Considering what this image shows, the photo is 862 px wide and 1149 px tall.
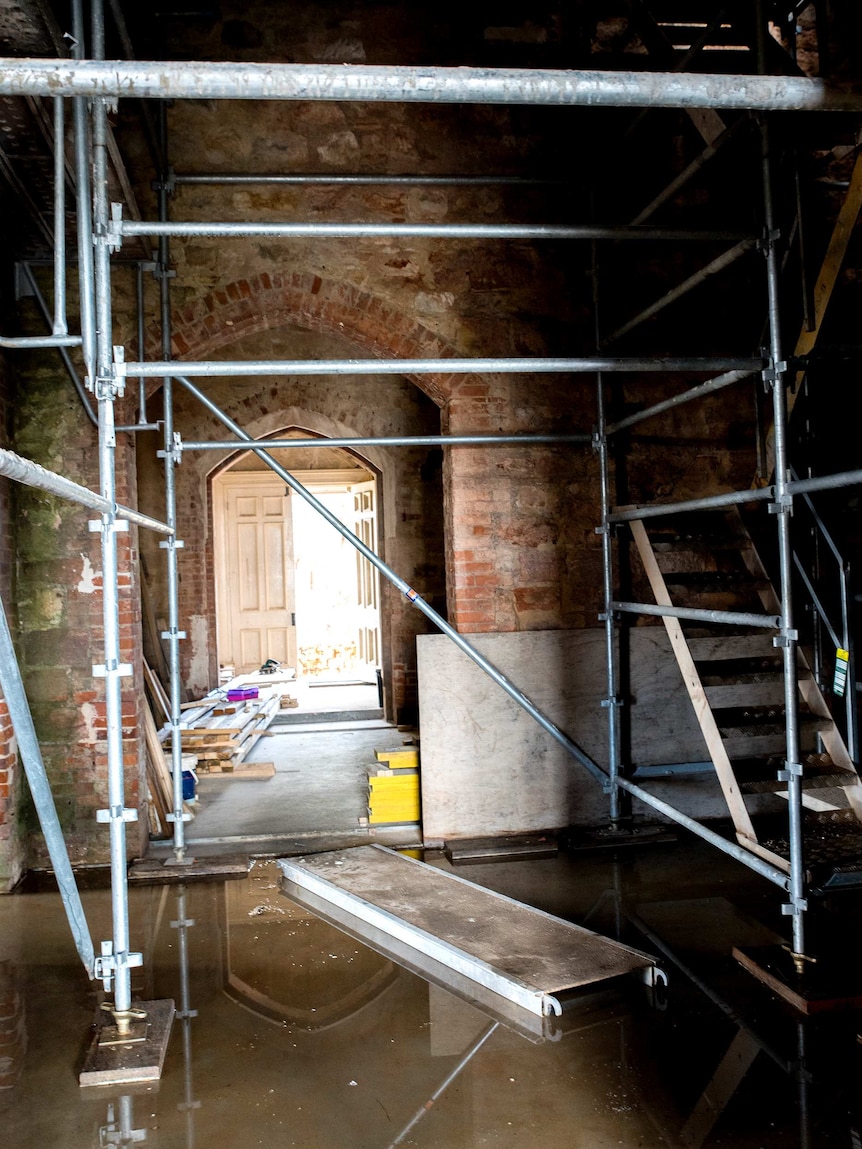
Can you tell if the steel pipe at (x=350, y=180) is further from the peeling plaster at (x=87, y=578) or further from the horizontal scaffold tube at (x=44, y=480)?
the horizontal scaffold tube at (x=44, y=480)

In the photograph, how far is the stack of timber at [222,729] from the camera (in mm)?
6727

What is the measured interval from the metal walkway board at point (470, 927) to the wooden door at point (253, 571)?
7217mm

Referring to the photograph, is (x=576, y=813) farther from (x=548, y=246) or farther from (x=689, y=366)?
(x=548, y=246)

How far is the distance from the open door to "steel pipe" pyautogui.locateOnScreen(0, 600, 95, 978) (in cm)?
717

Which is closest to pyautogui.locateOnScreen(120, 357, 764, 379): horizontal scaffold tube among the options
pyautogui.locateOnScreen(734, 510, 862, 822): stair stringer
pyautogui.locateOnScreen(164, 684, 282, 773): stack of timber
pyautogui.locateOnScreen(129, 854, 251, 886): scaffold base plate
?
pyautogui.locateOnScreen(734, 510, 862, 822): stair stringer

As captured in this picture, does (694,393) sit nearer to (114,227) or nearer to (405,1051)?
(114,227)

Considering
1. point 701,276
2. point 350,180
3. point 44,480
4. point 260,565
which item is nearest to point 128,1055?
point 44,480

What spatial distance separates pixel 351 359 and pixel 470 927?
99.4 inches

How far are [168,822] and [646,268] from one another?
4492 mm

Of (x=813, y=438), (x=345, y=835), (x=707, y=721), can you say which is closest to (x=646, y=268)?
(x=813, y=438)

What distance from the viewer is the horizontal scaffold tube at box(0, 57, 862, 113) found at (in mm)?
1750

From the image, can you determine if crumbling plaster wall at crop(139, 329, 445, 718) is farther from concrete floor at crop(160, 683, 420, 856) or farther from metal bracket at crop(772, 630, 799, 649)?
metal bracket at crop(772, 630, 799, 649)

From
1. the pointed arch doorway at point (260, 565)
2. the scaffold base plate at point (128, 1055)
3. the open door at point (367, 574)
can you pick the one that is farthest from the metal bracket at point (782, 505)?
the pointed arch doorway at point (260, 565)

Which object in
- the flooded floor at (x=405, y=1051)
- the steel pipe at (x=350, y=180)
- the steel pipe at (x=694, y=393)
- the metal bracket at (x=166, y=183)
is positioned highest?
the steel pipe at (x=350, y=180)
